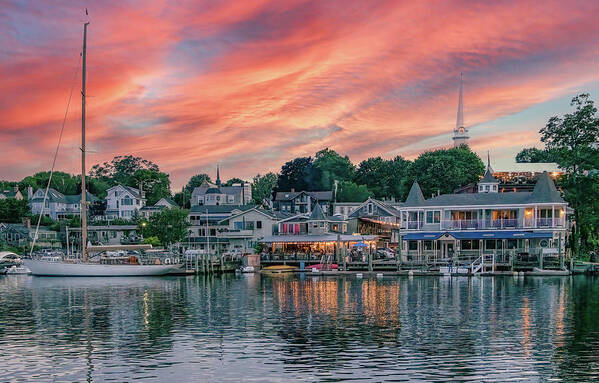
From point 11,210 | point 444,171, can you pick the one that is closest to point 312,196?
point 444,171

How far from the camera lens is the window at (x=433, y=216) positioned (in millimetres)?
84562

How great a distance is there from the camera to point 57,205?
15288 centimetres

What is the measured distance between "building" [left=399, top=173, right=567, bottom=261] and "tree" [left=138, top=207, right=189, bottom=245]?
39.8m

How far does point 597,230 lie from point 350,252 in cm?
3365

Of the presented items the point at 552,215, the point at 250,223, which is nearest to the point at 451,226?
the point at 552,215

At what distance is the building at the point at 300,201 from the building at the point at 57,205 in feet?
146

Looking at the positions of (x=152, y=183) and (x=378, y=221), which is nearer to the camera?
(x=378, y=221)

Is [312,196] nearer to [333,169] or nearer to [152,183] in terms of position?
[333,169]

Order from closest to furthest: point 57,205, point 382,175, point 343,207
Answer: point 343,207 → point 57,205 → point 382,175

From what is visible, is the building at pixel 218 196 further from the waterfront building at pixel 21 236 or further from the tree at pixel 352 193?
the waterfront building at pixel 21 236

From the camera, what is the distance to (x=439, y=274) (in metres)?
72.5

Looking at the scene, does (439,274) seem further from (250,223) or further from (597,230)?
(250,223)

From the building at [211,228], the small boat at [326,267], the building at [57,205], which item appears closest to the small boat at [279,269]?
the small boat at [326,267]

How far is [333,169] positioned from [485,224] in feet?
338
